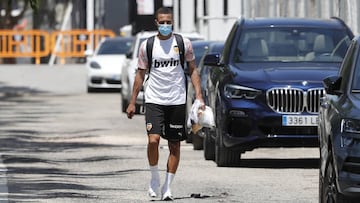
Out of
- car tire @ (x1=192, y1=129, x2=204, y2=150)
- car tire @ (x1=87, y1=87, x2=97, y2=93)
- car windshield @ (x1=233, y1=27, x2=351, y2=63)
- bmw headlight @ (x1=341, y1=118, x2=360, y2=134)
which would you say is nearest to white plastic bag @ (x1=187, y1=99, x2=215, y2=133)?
bmw headlight @ (x1=341, y1=118, x2=360, y2=134)

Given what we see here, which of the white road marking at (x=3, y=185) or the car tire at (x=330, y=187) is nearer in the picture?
the car tire at (x=330, y=187)

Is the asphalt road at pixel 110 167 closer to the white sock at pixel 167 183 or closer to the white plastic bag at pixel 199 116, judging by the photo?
the white sock at pixel 167 183

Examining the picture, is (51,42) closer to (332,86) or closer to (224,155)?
(224,155)

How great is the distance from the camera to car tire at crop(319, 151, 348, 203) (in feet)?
34.0

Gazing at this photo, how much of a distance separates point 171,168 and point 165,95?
2.23ft

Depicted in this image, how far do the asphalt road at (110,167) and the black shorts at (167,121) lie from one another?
592 mm

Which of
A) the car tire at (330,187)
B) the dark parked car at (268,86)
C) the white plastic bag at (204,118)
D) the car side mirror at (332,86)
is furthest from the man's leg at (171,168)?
the dark parked car at (268,86)

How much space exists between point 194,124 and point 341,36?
447 centimetres

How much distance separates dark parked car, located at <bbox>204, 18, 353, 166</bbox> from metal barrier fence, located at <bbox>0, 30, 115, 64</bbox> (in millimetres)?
32959

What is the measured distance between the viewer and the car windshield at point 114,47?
3644 cm

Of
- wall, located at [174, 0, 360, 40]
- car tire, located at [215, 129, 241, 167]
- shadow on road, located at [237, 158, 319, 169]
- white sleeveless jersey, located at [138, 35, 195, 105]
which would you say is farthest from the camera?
wall, located at [174, 0, 360, 40]

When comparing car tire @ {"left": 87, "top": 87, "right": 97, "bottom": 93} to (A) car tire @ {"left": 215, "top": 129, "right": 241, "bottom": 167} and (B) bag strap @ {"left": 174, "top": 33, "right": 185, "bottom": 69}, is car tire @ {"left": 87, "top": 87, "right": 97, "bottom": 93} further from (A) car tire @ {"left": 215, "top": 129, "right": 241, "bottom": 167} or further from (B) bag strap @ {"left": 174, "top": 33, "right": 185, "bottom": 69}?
(B) bag strap @ {"left": 174, "top": 33, "right": 185, "bottom": 69}

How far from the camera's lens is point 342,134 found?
10344 millimetres

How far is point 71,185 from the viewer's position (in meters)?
14.2
